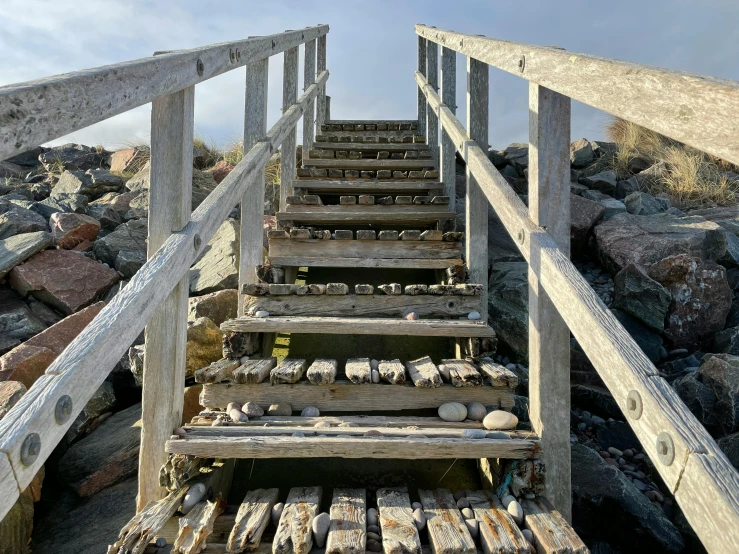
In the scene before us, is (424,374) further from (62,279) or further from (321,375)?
(62,279)

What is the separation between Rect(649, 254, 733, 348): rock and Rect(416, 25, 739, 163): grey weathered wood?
2.86m

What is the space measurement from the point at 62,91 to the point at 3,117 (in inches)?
8.7

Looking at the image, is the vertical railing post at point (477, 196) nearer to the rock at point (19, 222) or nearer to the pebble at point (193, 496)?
the pebble at point (193, 496)

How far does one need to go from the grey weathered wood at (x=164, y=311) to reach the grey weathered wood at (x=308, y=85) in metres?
3.60

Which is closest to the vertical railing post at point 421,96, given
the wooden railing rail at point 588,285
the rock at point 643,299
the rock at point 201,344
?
the rock at point 643,299

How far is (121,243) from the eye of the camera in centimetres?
551

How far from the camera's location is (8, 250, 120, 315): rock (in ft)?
15.3

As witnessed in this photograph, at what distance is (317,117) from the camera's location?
6887 mm

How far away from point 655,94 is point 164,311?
167 cm

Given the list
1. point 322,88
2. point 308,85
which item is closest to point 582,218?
point 308,85

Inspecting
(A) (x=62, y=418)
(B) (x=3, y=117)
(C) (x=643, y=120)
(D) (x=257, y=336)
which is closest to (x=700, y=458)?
(C) (x=643, y=120)

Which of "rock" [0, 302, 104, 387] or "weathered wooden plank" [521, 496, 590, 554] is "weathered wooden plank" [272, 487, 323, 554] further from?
"rock" [0, 302, 104, 387]

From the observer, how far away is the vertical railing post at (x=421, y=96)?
21.5ft

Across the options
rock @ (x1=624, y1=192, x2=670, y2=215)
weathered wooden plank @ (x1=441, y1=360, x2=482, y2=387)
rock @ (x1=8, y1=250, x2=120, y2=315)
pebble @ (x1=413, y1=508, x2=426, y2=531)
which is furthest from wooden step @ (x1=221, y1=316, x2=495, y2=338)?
→ rock @ (x1=624, y1=192, x2=670, y2=215)
